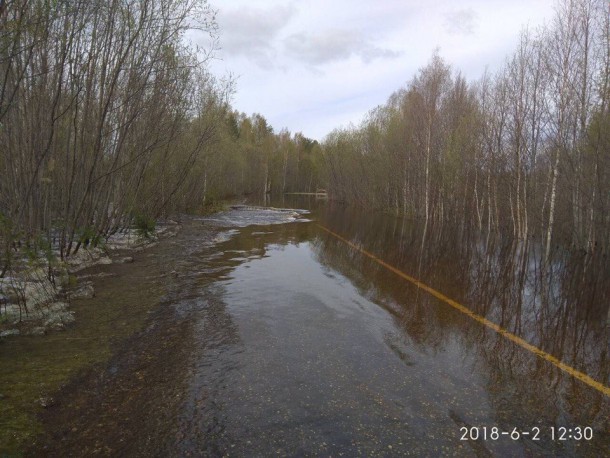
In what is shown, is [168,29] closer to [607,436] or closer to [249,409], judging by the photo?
[249,409]

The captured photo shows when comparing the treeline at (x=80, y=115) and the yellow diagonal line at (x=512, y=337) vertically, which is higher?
the treeline at (x=80, y=115)

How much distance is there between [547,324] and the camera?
240 inches

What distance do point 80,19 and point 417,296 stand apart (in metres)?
8.21

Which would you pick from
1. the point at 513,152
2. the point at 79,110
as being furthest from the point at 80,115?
the point at 513,152

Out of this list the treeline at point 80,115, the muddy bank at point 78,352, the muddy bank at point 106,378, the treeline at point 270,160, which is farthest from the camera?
the treeline at point 270,160

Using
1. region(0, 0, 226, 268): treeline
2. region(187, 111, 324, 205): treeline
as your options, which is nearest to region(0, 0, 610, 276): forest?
region(0, 0, 226, 268): treeline

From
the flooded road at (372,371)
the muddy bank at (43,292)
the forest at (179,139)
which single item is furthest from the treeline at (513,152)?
the muddy bank at (43,292)

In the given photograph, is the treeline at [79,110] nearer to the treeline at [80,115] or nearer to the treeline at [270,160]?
the treeline at [80,115]

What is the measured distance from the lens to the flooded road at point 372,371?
9.82 ft

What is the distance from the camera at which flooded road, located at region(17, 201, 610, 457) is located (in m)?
2.99

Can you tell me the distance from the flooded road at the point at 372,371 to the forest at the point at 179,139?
3.52 metres

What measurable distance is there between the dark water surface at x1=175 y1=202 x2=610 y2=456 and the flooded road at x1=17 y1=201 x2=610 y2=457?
0.05 ft

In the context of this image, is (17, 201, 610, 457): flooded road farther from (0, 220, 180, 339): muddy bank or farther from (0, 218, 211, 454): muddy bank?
(0, 220, 180, 339): muddy bank
